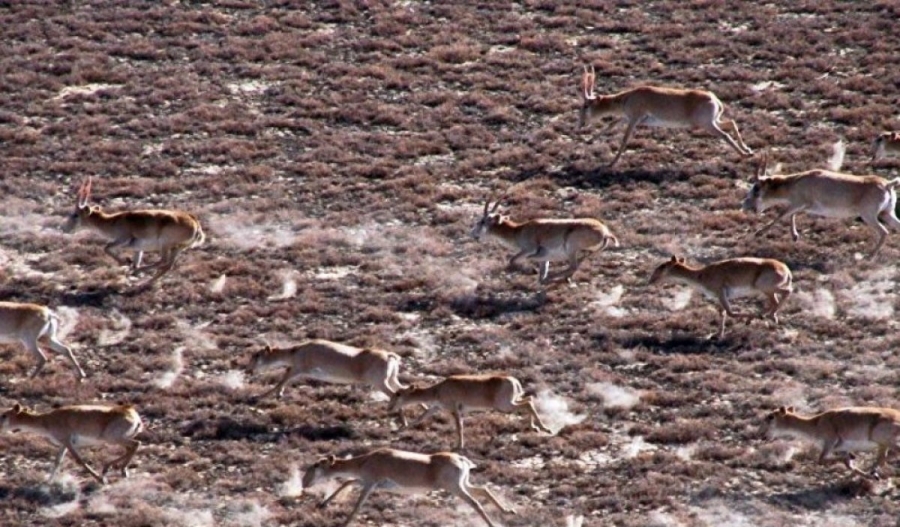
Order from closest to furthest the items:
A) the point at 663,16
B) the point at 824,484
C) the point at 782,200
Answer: the point at 824,484, the point at 782,200, the point at 663,16

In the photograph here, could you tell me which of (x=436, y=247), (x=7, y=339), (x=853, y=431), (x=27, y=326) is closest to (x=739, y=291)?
(x=853, y=431)

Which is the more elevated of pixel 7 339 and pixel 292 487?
pixel 292 487

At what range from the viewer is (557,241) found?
84.8 feet

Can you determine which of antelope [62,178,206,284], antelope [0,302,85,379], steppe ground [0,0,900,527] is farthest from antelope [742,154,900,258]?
antelope [0,302,85,379]

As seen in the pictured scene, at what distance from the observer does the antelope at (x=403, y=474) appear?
1959 centimetres

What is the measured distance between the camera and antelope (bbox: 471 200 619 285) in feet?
84.6

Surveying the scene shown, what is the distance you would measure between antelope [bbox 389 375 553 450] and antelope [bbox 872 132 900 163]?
10.5m

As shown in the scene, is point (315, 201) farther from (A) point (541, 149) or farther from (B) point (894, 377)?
(B) point (894, 377)

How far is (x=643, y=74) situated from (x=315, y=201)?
8.49 m

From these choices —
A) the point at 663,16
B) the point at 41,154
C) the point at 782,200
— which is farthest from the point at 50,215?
the point at 663,16

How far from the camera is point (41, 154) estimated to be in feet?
103

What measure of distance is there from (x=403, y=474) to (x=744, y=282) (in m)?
6.33

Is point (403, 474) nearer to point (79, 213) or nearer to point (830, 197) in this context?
point (79, 213)

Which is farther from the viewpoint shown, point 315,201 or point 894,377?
point 315,201
